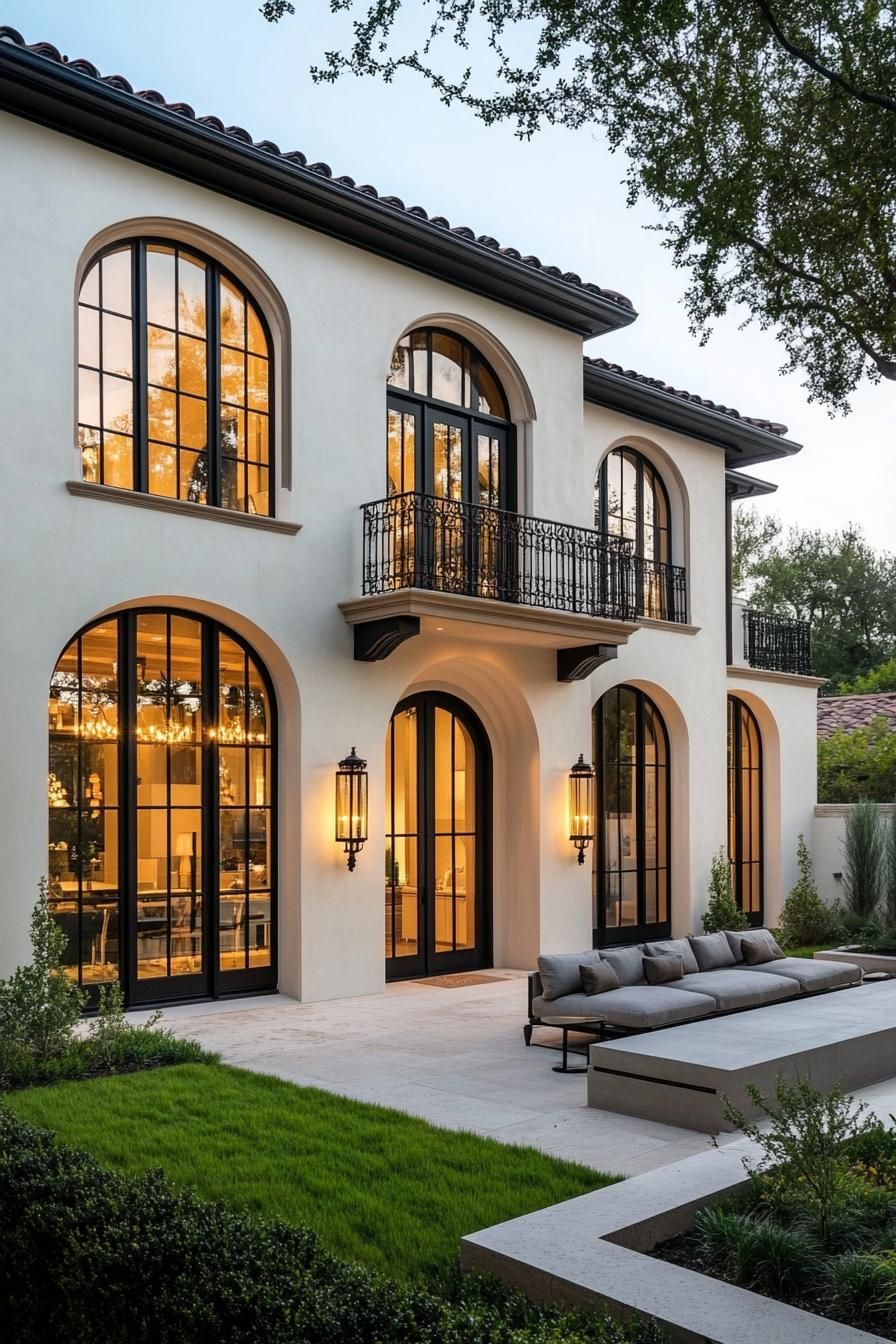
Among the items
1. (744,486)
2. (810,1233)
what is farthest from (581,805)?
(810,1233)

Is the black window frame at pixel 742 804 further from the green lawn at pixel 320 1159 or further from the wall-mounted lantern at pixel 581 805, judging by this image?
the green lawn at pixel 320 1159

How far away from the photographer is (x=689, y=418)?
1847cm

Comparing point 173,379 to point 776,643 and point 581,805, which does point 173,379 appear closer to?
point 581,805

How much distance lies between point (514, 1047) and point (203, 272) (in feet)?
26.7

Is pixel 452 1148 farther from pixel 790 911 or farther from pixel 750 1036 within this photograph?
pixel 790 911

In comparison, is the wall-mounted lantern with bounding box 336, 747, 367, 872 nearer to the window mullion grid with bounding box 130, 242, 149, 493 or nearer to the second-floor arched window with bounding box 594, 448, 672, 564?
the window mullion grid with bounding box 130, 242, 149, 493

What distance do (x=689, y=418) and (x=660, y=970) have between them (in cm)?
979

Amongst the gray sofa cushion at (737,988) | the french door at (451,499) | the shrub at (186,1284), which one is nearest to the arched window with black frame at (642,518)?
the french door at (451,499)

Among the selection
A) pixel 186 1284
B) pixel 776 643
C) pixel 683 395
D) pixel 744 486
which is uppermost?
pixel 683 395

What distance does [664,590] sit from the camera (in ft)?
60.6

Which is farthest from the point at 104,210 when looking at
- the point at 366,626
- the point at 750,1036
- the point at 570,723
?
the point at 750,1036

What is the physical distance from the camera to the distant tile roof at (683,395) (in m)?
17.2

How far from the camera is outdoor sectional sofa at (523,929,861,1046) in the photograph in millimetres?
10148

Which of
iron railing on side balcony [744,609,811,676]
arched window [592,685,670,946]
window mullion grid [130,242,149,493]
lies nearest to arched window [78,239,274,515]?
window mullion grid [130,242,149,493]
